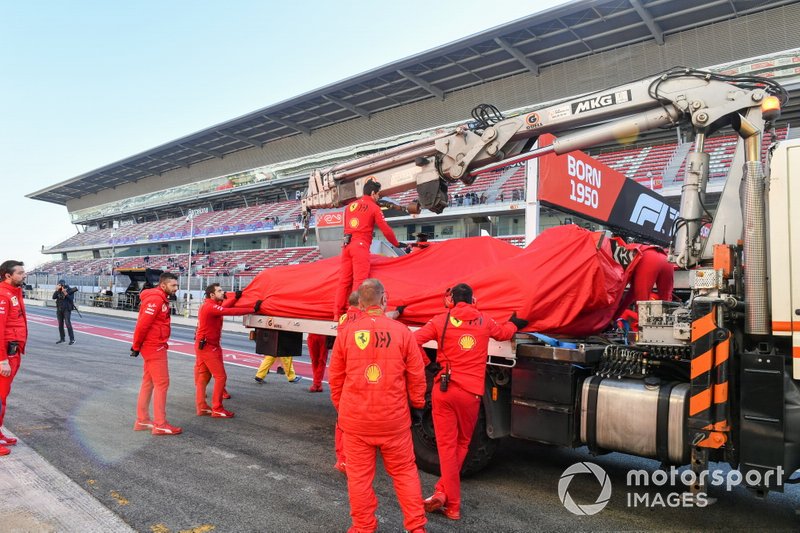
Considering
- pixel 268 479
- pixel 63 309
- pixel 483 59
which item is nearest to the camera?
pixel 268 479

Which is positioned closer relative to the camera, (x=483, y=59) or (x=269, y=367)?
(x=269, y=367)

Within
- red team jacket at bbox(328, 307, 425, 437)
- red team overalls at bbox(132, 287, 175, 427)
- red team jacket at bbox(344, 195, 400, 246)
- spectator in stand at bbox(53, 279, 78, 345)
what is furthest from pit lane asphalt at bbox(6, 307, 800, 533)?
spectator in stand at bbox(53, 279, 78, 345)

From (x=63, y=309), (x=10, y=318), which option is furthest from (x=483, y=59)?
(x=10, y=318)

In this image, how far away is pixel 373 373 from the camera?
3490 millimetres

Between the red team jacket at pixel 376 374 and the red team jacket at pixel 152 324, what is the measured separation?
3698 mm

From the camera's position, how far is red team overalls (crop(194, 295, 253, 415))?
7320 mm

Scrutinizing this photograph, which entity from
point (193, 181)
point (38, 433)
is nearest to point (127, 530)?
point (38, 433)

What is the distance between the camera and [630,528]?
157 inches

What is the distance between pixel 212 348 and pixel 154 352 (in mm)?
971

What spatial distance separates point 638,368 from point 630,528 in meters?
1.18

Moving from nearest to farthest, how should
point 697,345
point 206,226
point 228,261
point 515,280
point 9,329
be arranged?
point 697,345 → point 515,280 → point 9,329 → point 228,261 → point 206,226

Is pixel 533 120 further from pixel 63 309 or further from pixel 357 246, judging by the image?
pixel 63 309

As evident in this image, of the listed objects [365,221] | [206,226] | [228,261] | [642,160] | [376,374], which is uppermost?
[642,160]

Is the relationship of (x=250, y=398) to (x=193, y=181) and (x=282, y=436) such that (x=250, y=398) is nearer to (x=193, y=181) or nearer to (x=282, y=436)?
(x=282, y=436)
